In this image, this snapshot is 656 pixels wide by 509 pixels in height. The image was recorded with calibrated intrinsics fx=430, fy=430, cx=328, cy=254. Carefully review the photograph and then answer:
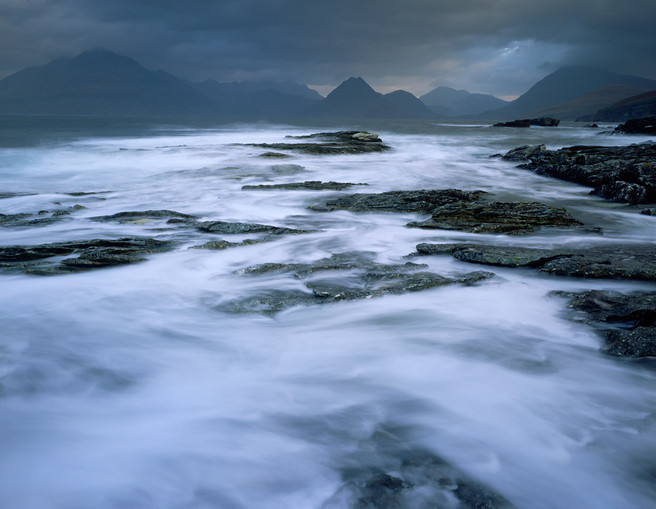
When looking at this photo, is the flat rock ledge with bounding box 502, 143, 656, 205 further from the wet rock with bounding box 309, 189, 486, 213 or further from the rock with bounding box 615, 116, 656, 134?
the rock with bounding box 615, 116, 656, 134

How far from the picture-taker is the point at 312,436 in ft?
9.38

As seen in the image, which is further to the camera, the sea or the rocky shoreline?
the rocky shoreline

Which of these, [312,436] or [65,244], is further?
[65,244]

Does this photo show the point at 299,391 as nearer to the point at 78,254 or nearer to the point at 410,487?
the point at 410,487

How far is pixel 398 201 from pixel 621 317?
623 centimetres

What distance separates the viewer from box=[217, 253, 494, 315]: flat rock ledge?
4758 mm

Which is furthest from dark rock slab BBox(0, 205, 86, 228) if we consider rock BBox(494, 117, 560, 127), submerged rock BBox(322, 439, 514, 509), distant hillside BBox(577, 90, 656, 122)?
distant hillside BBox(577, 90, 656, 122)

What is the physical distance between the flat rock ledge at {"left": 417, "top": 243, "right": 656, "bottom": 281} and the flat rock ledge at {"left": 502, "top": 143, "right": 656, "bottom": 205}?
482 centimetres

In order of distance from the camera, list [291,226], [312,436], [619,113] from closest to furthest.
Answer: [312,436] < [291,226] < [619,113]

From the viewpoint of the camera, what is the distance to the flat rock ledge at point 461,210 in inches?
309

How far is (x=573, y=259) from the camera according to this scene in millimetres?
5430

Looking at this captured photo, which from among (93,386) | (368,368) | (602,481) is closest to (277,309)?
(368,368)

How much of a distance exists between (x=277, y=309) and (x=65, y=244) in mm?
4090

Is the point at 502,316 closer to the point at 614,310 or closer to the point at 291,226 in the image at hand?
the point at 614,310
